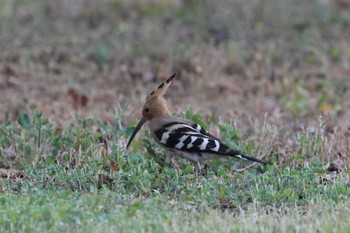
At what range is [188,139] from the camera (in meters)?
6.80

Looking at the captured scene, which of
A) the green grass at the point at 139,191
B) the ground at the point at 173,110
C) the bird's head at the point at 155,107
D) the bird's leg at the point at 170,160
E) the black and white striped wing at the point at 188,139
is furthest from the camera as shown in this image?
the bird's head at the point at 155,107

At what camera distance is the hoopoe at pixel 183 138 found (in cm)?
673

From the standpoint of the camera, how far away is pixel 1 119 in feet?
29.6

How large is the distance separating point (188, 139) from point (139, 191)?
0.69 m

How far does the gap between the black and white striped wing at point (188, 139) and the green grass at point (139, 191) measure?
0.54ft

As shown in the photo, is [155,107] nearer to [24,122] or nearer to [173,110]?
[24,122]

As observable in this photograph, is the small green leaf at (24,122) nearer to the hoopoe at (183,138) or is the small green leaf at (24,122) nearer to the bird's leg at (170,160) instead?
the hoopoe at (183,138)

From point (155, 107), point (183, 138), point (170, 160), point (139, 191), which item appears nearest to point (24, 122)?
point (155, 107)

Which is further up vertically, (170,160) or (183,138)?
(183,138)

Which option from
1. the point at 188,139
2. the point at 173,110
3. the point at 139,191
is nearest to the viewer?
the point at 139,191

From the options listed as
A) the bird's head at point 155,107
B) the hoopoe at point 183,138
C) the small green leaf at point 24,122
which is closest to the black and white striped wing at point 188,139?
the hoopoe at point 183,138

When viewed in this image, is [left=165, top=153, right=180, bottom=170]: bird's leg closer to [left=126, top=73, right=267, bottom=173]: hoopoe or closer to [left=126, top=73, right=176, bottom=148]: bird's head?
[left=126, top=73, right=267, bottom=173]: hoopoe

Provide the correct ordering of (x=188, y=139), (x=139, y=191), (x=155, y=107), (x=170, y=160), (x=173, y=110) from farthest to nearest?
(x=173, y=110)
(x=155, y=107)
(x=170, y=160)
(x=188, y=139)
(x=139, y=191)

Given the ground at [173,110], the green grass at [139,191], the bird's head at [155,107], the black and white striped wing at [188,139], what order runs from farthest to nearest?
1. the bird's head at [155,107]
2. the black and white striped wing at [188,139]
3. the ground at [173,110]
4. the green grass at [139,191]
